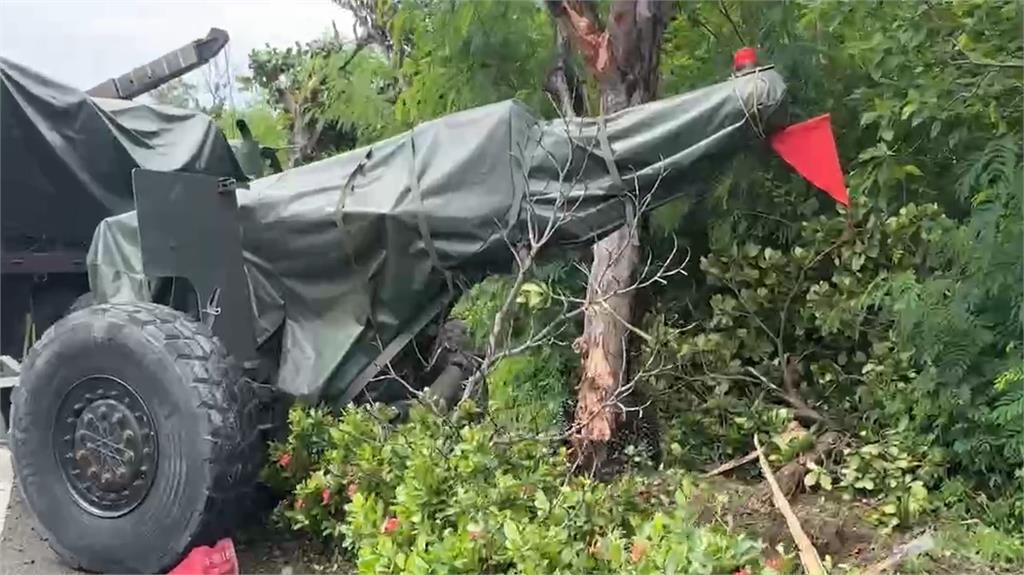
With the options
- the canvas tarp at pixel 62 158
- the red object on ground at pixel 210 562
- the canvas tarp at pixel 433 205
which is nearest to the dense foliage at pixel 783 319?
the red object on ground at pixel 210 562

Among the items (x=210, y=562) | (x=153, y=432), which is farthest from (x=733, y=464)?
(x=153, y=432)

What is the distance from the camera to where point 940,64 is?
15.1ft

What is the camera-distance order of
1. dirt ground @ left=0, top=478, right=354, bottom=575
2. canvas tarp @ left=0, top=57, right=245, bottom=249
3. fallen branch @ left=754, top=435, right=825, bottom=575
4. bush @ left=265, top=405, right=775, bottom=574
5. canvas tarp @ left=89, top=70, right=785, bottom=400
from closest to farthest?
1. bush @ left=265, top=405, right=775, bottom=574
2. fallen branch @ left=754, top=435, right=825, bottom=575
3. dirt ground @ left=0, top=478, right=354, bottom=575
4. canvas tarp @ left=89, top=70, right=785, bottom=400
5. canvas tarp @ left=0, top=57, right=245, bottom=249

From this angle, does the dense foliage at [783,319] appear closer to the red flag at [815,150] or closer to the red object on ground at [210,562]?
the red object on ground at [210,562]

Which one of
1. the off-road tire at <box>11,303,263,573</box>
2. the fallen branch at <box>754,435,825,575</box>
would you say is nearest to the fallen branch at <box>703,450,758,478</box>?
the fallen branch at <box>754,435,825,575</box>

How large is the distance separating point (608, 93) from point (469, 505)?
2.67 metres

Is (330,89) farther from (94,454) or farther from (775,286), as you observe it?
(94,454)

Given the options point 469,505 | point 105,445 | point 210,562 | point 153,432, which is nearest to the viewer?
point 469,505

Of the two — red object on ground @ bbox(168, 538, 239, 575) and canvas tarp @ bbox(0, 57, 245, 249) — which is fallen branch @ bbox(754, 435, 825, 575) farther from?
canvas tarp @ bbox(0, 57, 245, 249)

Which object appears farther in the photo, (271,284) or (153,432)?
(271,284)

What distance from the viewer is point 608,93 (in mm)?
5297

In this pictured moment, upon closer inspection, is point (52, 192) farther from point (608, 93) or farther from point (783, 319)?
point (783, 319)

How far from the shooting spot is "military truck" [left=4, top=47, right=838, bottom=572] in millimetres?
3902

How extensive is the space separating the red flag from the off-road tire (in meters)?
2.46
